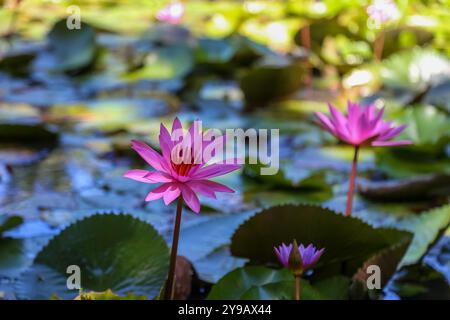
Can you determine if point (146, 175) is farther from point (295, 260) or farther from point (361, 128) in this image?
point (361, 128)

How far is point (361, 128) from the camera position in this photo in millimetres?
1073

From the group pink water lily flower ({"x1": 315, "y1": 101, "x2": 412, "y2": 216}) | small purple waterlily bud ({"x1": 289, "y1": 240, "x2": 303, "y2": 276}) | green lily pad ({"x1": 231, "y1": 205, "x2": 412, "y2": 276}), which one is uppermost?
pink water lily flower ({"x1": 315, "y1": 101, "x2": 412, "y2": 216})

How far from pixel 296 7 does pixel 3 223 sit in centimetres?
244

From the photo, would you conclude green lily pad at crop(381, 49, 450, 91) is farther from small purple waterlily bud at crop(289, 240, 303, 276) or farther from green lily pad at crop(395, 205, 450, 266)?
small purple waterlily bud at crop(289, 240, 303, 276)

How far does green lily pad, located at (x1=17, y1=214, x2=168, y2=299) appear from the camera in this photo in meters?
1.03

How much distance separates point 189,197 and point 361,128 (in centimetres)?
39

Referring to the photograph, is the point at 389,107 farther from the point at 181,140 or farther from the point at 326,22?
the point at 181,140

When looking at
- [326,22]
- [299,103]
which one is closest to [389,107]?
[299,103]

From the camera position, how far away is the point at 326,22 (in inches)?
96.7

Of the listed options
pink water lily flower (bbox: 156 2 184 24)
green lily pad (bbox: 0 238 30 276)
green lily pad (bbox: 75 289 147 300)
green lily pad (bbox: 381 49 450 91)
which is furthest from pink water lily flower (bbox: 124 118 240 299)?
pink water lily flower (bbox: 156 2 184 24)

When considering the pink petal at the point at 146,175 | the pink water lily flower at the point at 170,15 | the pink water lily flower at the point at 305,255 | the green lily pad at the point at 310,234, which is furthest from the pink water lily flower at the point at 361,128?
the pink water lily flower at the point at 170,15

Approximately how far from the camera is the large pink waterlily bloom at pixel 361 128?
107 cm

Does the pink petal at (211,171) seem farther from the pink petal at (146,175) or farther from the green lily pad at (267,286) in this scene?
the green lily pad at (267,286)

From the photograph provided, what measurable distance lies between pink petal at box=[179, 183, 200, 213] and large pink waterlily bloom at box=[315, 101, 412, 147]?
36cm
